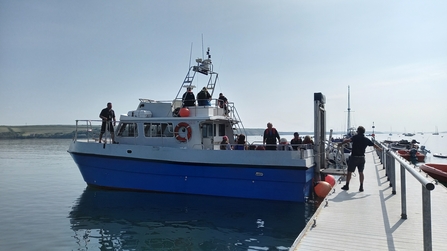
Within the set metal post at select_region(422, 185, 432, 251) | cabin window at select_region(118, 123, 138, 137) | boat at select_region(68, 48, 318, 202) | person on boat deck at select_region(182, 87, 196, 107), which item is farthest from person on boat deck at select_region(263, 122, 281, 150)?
metal post at select_region(422, 185, 432, 251)

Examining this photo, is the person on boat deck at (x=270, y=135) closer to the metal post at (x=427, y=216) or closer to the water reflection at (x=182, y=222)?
the water reflection at (x=182, y=222)

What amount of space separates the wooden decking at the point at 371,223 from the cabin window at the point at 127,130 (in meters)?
7.23

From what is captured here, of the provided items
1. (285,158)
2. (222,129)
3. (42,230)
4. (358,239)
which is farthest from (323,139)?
(42,230)

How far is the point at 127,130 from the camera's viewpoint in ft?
38.6

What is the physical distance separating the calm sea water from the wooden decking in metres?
1.36

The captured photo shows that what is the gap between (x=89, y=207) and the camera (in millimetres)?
9844

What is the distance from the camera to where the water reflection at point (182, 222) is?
670cm

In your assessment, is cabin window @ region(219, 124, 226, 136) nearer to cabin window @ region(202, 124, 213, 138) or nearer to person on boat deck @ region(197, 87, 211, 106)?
cabin window @ region(202, 124, 213, 138)

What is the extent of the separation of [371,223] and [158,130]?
25.8ft

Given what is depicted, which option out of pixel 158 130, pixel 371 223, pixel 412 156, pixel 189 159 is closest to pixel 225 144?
pixel 189 159

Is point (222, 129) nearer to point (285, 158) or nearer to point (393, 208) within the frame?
point (285, 158)

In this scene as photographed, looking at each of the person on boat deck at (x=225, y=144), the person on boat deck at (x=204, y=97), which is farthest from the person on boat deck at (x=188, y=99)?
the person on boat deck at (x=225, y=144)

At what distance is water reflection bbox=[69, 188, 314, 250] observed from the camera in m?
6.70

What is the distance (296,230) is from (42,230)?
5.93 meters
